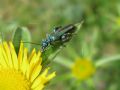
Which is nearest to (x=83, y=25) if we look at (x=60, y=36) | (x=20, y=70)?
(x=60, y=36)

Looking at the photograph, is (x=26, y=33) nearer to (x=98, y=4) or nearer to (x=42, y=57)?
(x=42, y=57)

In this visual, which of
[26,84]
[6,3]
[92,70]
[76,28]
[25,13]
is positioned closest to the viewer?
[26,84]

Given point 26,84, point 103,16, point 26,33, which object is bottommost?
point 26,84

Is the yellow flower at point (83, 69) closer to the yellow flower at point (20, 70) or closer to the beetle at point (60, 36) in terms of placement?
the beetle at point (60, 36)

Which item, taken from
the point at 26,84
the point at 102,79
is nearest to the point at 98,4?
the point at 102,79

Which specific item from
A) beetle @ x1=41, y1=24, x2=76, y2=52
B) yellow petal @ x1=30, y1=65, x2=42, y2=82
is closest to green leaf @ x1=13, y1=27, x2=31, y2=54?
beetle @ x1=41, y1=24, x2=76, y2=52

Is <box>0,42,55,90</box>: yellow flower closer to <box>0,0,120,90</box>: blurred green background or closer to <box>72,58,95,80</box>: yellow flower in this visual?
<box>72,58,95,80</box>: yellow flower

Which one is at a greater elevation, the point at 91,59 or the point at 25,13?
the point at 25,13

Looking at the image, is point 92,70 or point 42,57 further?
point 92,70
